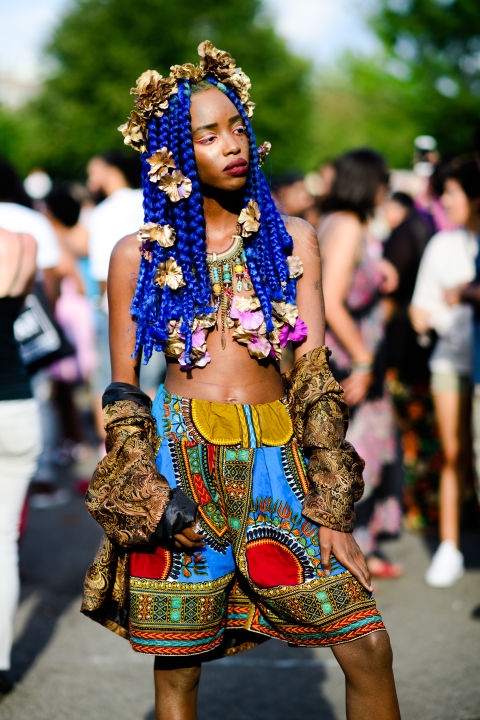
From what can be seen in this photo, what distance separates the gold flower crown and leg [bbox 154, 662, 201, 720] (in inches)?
59.5

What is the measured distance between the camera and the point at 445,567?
5.63 meters

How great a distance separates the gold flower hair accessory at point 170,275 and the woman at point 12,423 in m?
1.48

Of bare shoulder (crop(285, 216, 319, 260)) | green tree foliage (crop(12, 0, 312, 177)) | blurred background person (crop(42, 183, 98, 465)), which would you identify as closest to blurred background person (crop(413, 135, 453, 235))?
blurred background person (crop(42, 183, 98, 465))

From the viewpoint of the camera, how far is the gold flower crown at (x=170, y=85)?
2902 millimetres

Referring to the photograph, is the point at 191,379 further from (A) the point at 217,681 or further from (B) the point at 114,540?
(A) the point at 217,681

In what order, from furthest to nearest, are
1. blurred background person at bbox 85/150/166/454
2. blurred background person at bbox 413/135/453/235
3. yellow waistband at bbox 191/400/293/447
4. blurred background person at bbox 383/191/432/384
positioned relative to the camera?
blurred background person at bbox 413/135/453/235 < blurred background person at bbox 383/191/432/384 < blurred background person at bbox 85/150/166/454 < yellow waistband at bbox 191/400/293/447

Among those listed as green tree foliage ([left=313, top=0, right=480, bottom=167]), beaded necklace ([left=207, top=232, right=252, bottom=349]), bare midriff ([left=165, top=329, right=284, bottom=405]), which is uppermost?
green tree foliage ([left=313, top=0, right=480, bottom=167])

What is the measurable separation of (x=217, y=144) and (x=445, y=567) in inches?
136

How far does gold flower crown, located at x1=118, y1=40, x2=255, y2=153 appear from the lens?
2902mm

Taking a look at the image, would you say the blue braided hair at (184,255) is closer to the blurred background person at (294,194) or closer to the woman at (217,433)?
the woman at (217,433)

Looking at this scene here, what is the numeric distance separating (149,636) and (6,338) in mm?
1861

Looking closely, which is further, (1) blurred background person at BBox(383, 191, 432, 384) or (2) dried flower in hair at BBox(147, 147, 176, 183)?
(1) blurred background person at BBox(383, 191, 432, 384)

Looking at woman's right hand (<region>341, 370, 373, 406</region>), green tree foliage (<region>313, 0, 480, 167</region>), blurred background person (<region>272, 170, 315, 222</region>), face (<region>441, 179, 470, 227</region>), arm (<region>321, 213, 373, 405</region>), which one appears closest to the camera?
arm (<region>321, 213, 373, 405</region>)

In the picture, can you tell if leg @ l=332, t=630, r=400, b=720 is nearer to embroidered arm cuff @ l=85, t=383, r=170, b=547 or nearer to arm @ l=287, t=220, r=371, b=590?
arm @ l=287, t=220, r=371, b=590
